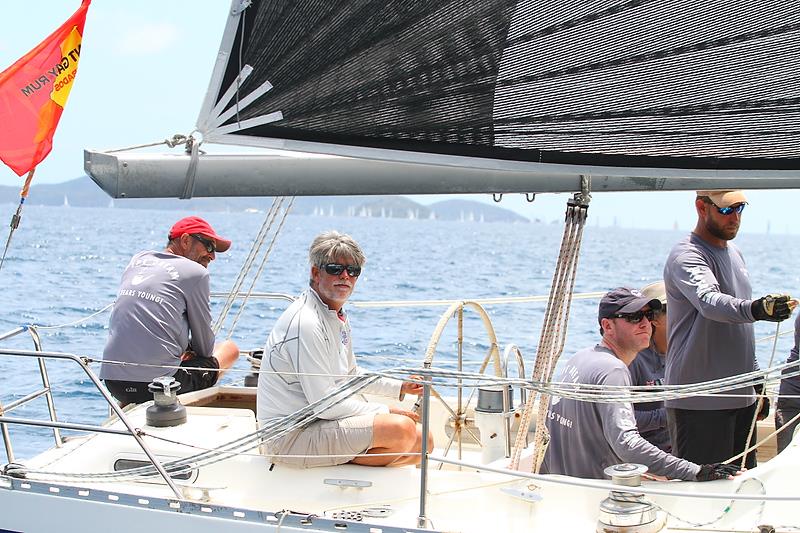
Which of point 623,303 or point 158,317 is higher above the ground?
point 623,303

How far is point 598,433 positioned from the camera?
147 inches

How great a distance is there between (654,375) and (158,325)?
7.68ft

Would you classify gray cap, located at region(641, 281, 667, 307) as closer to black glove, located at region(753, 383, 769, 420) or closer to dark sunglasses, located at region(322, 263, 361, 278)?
black glove, located at region(753, 383, 769, 420)

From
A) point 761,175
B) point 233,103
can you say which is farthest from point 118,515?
point 761,175

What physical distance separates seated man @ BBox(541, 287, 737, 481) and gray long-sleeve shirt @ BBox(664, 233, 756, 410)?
1.23 feet

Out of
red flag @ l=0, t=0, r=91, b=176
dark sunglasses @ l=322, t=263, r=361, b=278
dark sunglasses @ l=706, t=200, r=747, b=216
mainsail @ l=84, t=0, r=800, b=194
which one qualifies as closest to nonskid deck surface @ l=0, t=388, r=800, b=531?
dark sunglasses @ l=322, t=263, r=361, b=278

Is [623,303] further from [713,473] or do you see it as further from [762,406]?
[762,406]

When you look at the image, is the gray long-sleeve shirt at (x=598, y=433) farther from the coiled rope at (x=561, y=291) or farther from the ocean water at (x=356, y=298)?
the ocean water at (x=356, y=298)

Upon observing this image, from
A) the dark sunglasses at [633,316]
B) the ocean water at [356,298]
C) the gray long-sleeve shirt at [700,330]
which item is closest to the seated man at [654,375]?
the gray long-sleeve shirt at [700,330]

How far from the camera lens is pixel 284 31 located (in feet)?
10.8

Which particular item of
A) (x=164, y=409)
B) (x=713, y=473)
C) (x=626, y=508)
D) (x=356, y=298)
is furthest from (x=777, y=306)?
(x=356, y=298)

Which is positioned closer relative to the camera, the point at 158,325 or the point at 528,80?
the point at 528,80

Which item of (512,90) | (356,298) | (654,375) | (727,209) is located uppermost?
(512,90)

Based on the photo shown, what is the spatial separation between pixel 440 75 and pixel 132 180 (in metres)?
1.06
